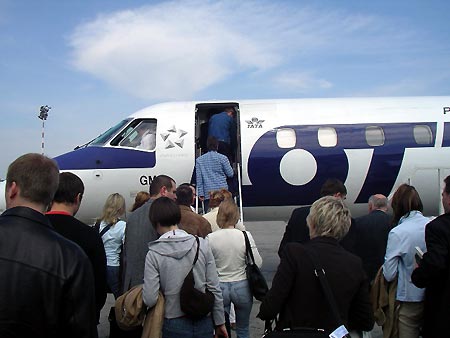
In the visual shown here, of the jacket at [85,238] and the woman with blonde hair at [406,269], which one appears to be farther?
→ the woman with blonde hair at [406,269]

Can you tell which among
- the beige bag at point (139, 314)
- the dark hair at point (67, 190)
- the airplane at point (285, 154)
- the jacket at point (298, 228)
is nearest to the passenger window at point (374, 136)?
the airplane at point (285, 154)

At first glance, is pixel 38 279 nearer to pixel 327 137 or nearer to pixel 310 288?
pixel 310 288

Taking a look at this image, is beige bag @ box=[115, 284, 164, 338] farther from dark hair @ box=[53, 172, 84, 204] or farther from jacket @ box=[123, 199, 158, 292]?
dark hair @ box=[53, 172, 84, 204]

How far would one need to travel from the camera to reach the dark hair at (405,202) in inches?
200

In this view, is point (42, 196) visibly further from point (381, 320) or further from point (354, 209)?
point (354, 209)

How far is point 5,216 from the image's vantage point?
234 cm

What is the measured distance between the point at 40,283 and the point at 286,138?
8.69 metres

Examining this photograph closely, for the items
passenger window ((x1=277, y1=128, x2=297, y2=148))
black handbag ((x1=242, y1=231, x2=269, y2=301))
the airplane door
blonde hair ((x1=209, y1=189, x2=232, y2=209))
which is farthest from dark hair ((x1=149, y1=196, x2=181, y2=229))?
the airplane door

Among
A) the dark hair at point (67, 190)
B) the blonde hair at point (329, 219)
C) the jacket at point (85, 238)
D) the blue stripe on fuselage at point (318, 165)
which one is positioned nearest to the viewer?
the blonde hair at point (329, 219)

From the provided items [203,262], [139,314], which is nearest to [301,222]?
[203,262]

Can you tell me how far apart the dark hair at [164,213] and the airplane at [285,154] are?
18.9 ft

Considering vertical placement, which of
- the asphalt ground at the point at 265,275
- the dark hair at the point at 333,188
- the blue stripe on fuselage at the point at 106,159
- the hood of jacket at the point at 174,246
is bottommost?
the asphalt ground at the point at 265,275

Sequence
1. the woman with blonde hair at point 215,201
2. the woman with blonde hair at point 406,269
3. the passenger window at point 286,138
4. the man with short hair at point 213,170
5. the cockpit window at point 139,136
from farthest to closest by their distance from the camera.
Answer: the cockpit window at point 139,136, the passenger window at point 286,138, the man with short hair at point 213,170, the woman with blonde hair at point 215,201, the woman with blonde hair at point 406,269

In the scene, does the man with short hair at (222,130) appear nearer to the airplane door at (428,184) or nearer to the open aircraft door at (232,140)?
the open aircraft door at (232,140)
